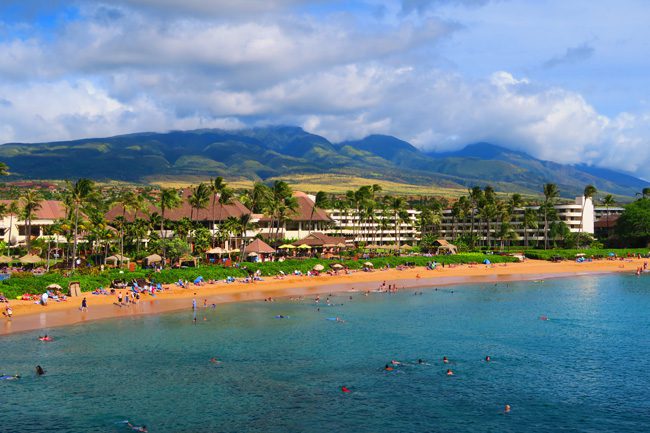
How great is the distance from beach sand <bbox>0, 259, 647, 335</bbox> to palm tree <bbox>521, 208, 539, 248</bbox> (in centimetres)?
2259

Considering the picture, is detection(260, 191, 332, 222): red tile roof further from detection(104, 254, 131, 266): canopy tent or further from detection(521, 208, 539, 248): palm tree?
detection(521, 208, 539, 248): palm tree

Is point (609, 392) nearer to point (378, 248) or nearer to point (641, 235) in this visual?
point (378, 248)

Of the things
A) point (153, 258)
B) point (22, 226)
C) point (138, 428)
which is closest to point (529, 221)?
point (153, 258)

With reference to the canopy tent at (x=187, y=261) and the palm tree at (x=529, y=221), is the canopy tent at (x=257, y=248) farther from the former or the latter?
the palm tree at (x=529, y=221)

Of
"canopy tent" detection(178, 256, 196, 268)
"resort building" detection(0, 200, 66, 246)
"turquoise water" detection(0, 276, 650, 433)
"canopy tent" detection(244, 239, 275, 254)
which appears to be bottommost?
"turquoise water" detection(0, 276, 650, 433)

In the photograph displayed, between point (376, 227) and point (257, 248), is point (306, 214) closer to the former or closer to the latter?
point (257, 248)

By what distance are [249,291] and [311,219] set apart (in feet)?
118

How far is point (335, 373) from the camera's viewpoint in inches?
1302

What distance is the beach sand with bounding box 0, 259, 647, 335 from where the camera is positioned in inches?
1911

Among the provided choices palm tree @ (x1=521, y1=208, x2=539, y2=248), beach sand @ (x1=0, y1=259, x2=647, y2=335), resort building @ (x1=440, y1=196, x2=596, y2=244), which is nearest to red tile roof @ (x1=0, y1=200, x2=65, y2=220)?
beach sand @ (x1=0, y1=259, x2=647, y2=335)

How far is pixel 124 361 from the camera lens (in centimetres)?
3550

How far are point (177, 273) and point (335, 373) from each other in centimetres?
3696

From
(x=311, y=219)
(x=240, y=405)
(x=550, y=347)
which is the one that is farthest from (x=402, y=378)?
(x=311, y=219)

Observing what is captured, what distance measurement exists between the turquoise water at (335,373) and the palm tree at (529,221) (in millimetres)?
72169
